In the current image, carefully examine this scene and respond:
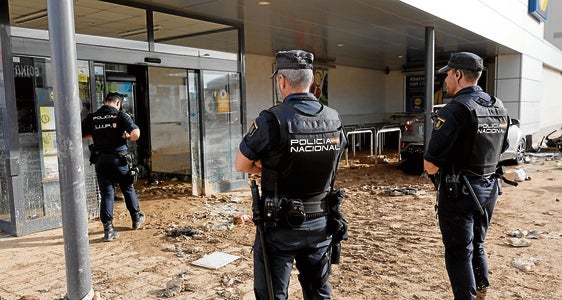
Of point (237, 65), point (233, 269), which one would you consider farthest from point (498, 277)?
point (237, 65)

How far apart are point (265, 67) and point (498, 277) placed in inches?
379

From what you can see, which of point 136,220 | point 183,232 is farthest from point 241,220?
point 136,220

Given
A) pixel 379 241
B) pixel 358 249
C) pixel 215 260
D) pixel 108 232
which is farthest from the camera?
pixel 108 232

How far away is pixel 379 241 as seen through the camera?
4.78 metres

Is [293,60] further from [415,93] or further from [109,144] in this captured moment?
[415,93]

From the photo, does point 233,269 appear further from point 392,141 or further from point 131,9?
point 392,141

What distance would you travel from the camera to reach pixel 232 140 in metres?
7.89

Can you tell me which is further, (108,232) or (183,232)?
(183,232)

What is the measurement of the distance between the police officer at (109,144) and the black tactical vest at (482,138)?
11.9 ft

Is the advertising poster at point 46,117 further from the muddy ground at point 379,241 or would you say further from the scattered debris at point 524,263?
the scattered debris at point 524,263

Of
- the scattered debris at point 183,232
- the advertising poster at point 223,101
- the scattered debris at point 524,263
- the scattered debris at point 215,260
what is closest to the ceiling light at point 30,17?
the advertising poster at point 223,101

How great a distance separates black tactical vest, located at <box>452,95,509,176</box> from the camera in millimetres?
2838

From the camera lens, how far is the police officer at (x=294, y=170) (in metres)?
2.23

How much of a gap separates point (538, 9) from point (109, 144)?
46.8ft
